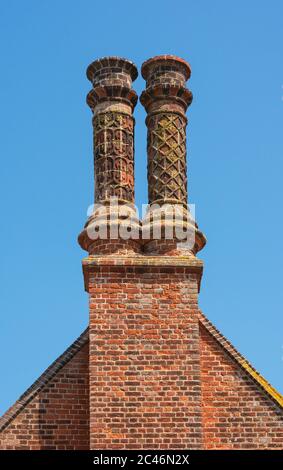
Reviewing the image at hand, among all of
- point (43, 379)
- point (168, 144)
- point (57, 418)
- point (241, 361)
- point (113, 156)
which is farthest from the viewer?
point (168, 144)

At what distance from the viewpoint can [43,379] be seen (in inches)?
498

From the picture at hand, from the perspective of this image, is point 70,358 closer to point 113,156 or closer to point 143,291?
point 143,291

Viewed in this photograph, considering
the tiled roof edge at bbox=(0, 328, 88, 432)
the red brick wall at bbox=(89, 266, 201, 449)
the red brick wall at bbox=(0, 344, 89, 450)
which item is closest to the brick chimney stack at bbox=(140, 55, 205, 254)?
the red brick wall at bbox=(89, 266, 201, 449)

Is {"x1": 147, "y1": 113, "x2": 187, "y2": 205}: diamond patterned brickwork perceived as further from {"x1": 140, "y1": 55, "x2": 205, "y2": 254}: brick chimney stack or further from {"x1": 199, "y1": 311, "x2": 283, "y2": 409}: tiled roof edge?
{"x1": 199, "y1": 311, "x2": 283, "y2": 409}: tiled roof edge

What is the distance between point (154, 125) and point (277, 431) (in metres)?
3.60

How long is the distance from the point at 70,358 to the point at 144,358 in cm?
93

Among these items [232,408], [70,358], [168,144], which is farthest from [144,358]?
[168,144]

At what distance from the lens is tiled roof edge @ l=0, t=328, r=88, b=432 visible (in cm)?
1242

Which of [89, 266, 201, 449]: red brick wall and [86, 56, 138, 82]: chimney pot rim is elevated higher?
[86, 56, 138, 82]: chimney pot rim

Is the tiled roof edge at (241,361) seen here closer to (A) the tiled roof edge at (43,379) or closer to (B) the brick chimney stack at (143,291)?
(B) the brick chimney stack at (143,291)

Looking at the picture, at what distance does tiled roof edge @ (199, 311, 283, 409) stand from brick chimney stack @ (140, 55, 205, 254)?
0.81 m

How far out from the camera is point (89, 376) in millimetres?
12297

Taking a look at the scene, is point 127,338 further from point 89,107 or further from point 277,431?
point 89,107

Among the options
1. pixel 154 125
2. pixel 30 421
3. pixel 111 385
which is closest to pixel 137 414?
pixel 111 385
